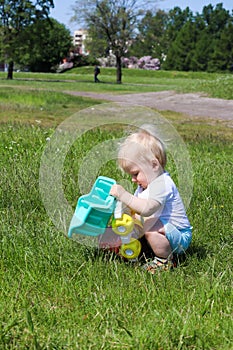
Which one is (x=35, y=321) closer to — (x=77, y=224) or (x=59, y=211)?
(x=77, y=224)

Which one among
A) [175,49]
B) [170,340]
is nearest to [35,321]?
[170,340]

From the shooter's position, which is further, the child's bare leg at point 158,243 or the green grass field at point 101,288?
the child's bare leg at point 158,243

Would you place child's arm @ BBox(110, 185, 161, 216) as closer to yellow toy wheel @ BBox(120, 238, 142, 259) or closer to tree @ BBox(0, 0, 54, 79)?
yellow toy wheel @ BBox(120, 238, 142, 259)

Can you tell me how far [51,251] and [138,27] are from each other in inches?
1795

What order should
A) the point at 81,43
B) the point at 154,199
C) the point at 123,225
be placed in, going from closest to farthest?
the point at 123,225 < the point at 154,199 < the point at 81,43

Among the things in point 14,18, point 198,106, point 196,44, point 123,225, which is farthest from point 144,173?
A: point 196,44

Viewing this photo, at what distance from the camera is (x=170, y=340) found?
2.13m

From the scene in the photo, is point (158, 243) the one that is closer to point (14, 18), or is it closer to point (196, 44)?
point (14, 18)

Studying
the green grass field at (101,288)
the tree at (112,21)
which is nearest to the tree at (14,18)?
the tree at (112,21)

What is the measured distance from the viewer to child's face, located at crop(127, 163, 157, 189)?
10.1 ft

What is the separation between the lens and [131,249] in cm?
303

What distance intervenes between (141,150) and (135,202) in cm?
28

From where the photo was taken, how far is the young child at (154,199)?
3.03 m

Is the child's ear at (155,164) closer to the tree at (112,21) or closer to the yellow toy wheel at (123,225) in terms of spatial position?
the yellow toy wheel at (123,225)
